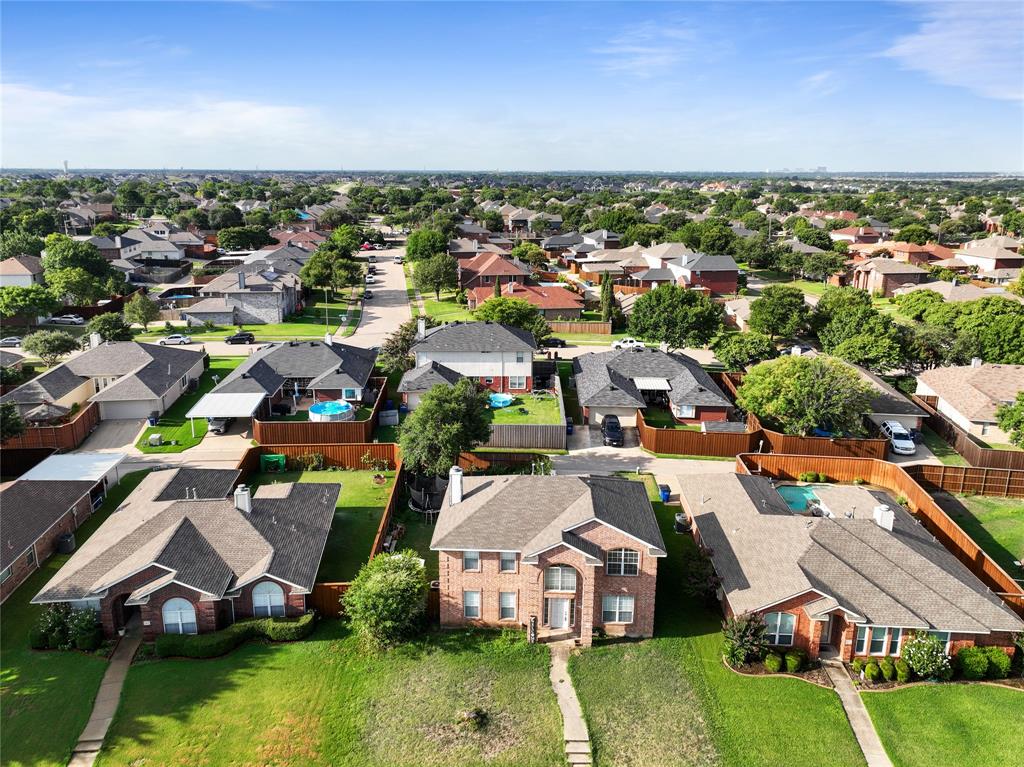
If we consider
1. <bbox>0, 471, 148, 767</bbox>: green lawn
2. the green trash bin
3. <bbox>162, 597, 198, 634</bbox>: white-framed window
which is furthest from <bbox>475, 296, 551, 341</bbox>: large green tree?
<bbox>0, 471, 148, 767</bbox>: green lawn

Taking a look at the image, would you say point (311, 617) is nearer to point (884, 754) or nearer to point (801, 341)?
point (884, 754)

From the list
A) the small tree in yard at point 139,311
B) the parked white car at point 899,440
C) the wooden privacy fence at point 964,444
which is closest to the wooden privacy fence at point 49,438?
the small tree in yard at point 139,311

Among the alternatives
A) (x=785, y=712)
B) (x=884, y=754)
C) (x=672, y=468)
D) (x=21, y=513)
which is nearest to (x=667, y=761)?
(x=785, y=712)

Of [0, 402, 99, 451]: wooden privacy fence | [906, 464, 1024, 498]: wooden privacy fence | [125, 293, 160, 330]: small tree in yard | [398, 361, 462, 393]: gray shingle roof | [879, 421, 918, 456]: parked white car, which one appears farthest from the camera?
[125, 293, 160, 330]: small tree in yard

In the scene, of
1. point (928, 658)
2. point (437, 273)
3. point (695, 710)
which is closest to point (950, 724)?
point (928, 658)

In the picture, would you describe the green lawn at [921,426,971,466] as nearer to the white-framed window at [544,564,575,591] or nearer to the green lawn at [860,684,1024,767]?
the green lawn at [860,684,1024,767]

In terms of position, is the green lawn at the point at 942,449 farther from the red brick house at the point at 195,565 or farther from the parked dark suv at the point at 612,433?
the red brick house at the point at 195,565
